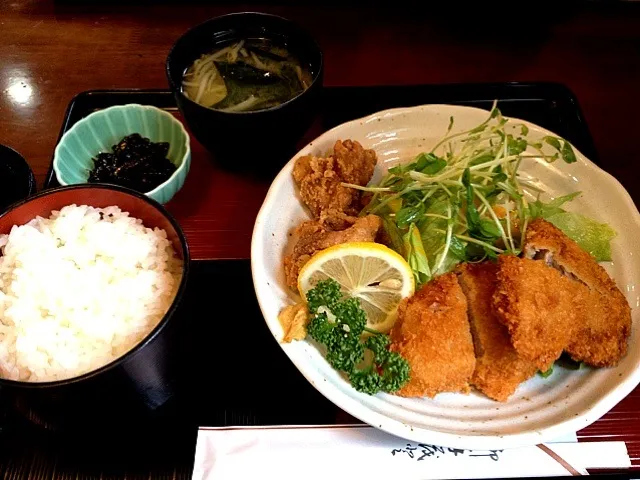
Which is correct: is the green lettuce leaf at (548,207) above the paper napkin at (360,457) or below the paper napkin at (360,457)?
above

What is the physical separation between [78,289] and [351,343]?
0.79m

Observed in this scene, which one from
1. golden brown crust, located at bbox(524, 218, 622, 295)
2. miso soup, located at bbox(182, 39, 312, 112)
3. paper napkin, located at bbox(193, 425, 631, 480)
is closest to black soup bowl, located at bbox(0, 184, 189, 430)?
paper napkin, located at bbox(193, 425, 631, 480)

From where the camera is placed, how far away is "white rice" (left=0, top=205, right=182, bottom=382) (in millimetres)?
1440

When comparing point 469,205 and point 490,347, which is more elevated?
point 469,205

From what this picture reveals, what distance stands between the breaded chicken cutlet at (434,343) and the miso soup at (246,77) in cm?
99

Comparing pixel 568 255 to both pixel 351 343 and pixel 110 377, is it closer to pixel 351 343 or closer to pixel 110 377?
pixel 351 343

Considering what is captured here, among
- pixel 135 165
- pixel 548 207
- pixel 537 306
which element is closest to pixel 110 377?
pixel 135 165

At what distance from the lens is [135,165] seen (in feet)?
6.64

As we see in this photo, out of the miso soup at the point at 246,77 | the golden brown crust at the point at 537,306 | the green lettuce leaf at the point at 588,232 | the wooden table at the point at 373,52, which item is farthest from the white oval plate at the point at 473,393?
the wooden table at the point at 373,52

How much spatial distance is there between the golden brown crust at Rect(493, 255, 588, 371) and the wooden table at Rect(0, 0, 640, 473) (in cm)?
86

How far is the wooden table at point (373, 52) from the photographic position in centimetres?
246

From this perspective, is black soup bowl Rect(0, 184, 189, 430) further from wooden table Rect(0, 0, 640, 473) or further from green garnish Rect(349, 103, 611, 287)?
green garnish Rect(349, 103, 611, 287)

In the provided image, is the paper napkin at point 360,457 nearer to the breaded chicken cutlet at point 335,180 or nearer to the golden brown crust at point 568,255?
the golden brown crust at point 568,255

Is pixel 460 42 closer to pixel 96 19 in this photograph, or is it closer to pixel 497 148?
pixel 497 148
